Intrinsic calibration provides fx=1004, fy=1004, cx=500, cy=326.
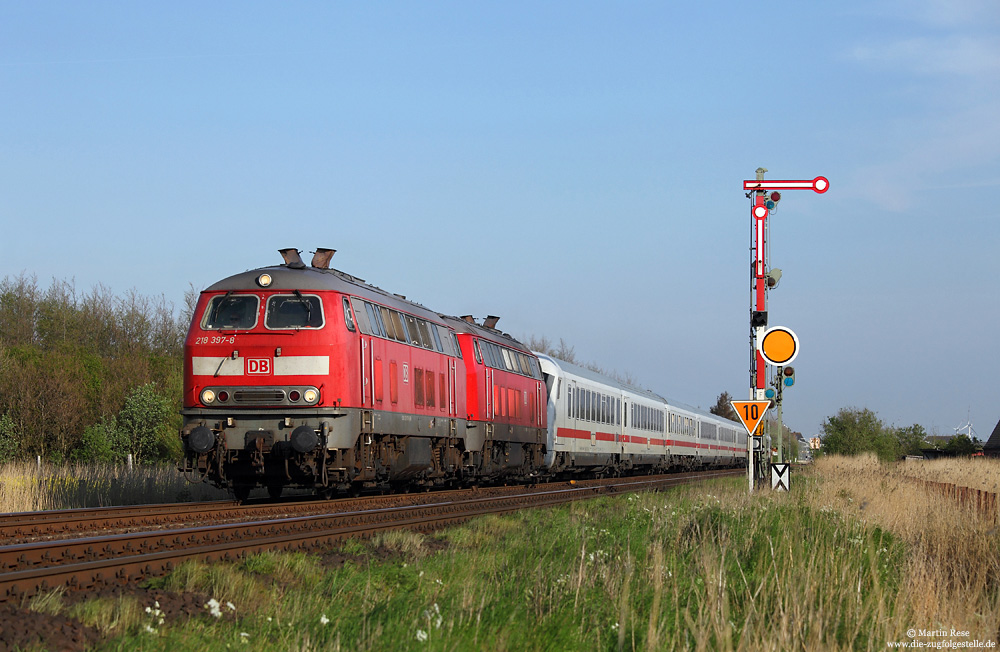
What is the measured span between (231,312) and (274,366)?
1.26 metres

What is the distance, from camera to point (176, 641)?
18.5ft

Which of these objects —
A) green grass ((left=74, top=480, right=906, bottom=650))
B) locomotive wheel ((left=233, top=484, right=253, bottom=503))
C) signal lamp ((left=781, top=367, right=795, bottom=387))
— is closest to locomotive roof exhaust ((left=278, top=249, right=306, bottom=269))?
locomotive wheel ((left=233, top=484, right=253, bottom=503))

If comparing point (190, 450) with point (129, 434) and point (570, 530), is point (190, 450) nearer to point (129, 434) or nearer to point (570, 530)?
point (570, 530)

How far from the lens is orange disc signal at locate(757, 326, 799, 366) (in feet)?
48.9

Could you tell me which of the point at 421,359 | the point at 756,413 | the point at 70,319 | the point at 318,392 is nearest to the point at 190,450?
the point at 318,392

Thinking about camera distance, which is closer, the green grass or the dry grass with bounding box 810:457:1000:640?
the green grass

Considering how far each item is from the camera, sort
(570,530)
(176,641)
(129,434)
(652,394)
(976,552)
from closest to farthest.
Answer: (176,641) → (976,552) → (570,530) → (652,394) → (129,434)

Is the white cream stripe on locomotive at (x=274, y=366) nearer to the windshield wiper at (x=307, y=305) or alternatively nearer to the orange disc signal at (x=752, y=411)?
the windshield wiper at (x=307, y=305)

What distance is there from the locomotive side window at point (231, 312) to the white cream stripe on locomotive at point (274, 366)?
60 centimetres

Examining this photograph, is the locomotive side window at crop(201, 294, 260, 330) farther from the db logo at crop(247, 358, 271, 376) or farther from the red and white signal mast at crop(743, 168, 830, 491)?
the red and white signal mast at crop(743, 168, 830, 491)

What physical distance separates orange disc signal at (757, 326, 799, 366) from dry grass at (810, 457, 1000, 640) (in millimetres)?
2228

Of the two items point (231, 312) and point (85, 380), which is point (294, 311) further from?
point (85, 380)

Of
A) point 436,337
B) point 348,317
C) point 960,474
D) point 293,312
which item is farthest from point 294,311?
point 960,474

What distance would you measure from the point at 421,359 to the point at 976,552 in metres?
11.4
